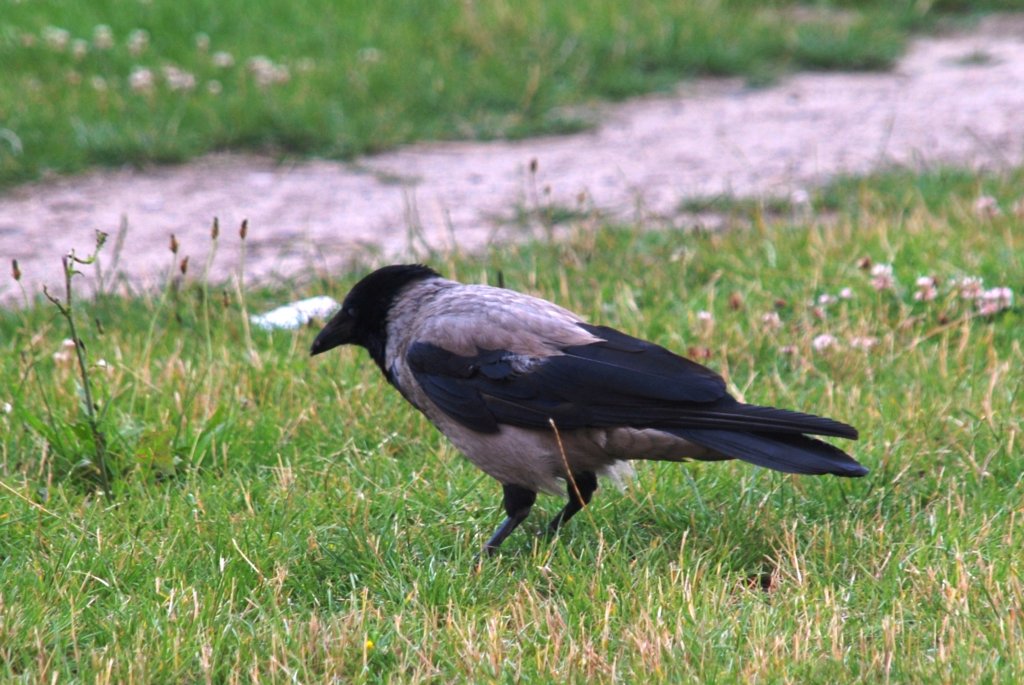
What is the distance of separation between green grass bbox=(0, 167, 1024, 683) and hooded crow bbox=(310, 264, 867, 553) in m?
0.22

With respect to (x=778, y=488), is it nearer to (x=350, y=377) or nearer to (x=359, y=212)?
(x=350, y=377)

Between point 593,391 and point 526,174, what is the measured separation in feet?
14.9

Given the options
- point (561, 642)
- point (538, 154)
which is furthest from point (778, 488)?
point (538, 154)

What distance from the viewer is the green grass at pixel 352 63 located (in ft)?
29.0

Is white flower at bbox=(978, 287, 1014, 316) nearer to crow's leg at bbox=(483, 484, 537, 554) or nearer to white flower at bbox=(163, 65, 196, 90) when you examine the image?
crow's leg at bbox=(483, 484, 537, 554)

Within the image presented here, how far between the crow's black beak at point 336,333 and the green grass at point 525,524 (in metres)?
0.33

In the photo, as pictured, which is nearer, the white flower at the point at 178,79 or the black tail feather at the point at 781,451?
the black tail feather at the point at 781,451

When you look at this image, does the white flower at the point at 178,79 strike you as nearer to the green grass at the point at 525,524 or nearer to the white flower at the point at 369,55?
the white flower at the point at 369,55

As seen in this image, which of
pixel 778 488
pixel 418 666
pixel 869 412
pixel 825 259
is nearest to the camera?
pixel 418 666

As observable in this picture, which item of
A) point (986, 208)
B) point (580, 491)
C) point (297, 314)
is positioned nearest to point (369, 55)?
point (297, 314)

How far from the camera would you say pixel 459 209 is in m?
7.96

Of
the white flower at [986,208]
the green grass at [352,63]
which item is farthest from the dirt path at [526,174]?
the white flower at [986,208]

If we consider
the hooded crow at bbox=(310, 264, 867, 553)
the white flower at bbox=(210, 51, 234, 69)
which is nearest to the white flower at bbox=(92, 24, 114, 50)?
the white flower at bbox=(210, 51, 234, 69)

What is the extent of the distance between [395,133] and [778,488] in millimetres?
5125
